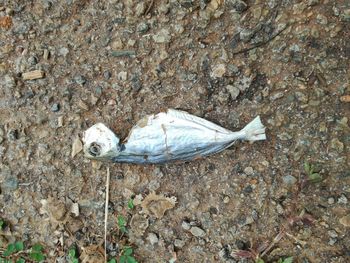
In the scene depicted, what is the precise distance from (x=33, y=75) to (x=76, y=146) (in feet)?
1.97

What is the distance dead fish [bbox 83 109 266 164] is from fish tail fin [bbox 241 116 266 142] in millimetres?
66

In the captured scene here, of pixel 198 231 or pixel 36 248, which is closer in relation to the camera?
pixel 198 231

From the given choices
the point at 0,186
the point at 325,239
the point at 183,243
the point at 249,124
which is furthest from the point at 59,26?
the point at 325,239

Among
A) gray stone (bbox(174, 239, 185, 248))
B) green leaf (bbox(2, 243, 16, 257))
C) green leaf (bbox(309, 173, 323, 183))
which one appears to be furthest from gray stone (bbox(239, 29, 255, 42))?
green leaf (bbox(2, 243, 16, 257))

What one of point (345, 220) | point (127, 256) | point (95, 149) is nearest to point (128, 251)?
point (127, 256)

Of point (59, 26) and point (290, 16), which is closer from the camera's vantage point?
point (290, 16)

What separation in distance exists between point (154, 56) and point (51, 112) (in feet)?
2.78

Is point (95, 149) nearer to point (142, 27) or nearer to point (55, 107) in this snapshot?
point (55, 107)

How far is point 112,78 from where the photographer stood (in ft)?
10.2

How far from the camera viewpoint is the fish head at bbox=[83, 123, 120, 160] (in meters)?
2.96

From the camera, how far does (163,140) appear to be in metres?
2.96

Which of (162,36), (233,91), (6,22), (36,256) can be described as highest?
(6,22)

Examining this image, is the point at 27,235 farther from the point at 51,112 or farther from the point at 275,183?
the point at 275,183

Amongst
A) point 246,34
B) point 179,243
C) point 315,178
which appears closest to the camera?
point 315,178
